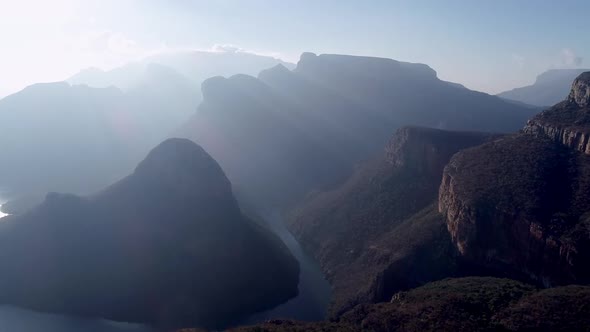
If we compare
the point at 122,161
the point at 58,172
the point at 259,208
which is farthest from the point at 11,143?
the point at 259,208

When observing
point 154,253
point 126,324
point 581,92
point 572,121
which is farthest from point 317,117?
point 126,324

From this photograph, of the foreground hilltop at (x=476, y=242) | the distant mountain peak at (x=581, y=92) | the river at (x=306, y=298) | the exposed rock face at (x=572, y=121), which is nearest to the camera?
the foreground hilltop at (x=476, y=242)

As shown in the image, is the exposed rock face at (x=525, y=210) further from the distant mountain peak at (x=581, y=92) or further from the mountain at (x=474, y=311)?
the distant mountain peak at (x=581, y=92)

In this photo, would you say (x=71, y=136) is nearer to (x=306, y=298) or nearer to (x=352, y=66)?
(x=352, y=66)

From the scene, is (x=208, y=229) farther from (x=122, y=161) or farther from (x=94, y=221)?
(x=122, y=161)

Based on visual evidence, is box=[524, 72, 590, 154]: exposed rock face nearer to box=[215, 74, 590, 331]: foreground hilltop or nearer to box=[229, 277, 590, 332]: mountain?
box=[215, 74, 590, 331]: foreground hilltop

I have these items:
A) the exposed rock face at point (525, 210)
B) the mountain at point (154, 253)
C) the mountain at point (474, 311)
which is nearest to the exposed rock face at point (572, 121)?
the exposed rock face at point (525, 210)
